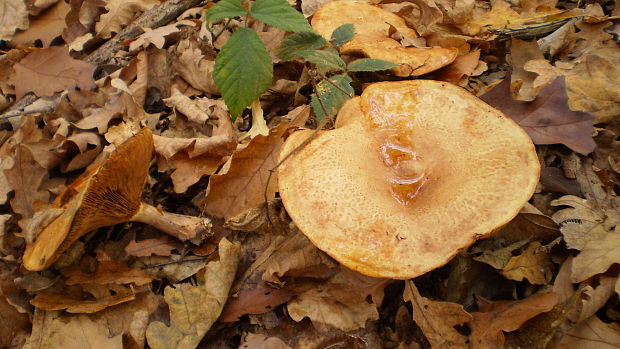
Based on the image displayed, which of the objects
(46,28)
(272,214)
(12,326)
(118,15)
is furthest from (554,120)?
(46,28)

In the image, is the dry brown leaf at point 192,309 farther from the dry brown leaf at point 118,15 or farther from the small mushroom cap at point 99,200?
the dry brown leaf at point 118,15

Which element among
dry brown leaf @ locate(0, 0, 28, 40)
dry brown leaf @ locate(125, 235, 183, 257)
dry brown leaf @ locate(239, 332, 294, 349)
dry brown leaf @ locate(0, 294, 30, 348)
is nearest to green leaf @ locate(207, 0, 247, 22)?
dry brown leaf @ locate(125, 235, 183, 257)

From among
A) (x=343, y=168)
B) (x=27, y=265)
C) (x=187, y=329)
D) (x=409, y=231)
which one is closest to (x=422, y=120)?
(x=343, y=168)

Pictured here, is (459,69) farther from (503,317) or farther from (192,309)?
(192,309)

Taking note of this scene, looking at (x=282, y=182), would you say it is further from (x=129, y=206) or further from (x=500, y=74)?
(x=500, y=74)

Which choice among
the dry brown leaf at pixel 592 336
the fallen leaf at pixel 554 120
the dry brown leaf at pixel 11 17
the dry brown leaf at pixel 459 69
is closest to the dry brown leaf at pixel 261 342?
the dry brown leaf at pixel 592 336

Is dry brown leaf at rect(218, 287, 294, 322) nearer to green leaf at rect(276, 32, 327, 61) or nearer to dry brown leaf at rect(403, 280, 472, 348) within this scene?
dry brown leaf at rect(403, 280, 472, 348)
